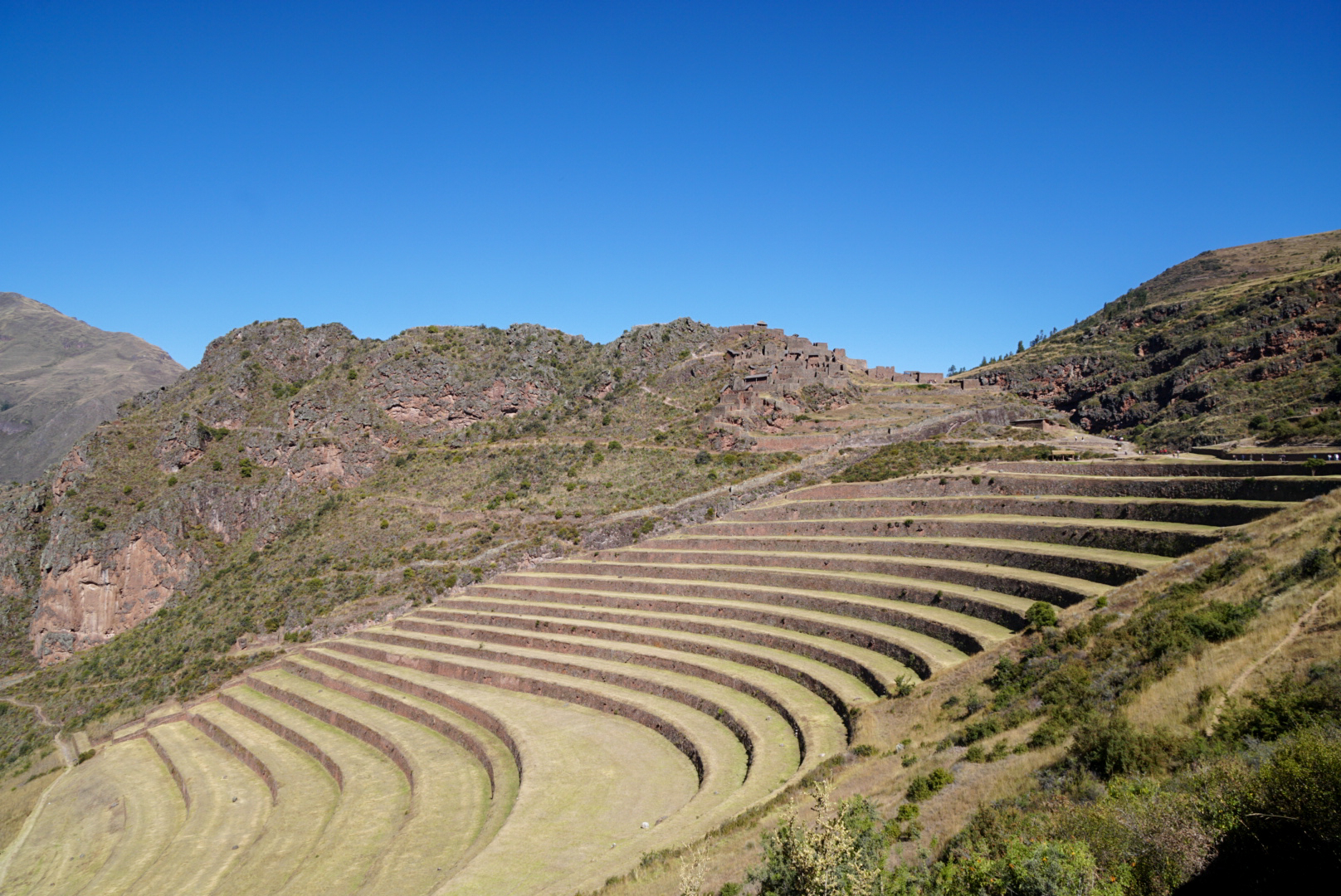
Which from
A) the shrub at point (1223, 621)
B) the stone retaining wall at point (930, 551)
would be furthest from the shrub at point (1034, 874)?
the stone retaining wall at point (930, 551)

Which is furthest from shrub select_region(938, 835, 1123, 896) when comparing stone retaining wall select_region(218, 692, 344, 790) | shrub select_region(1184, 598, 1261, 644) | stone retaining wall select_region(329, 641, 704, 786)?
stone retaining wall select_region(218, 692, 344, 790)

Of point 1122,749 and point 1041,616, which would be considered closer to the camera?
point 1122,749

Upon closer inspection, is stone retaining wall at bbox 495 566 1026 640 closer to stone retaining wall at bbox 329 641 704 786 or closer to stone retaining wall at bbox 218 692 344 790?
stone retaining wall at bbox 329 641 704 786

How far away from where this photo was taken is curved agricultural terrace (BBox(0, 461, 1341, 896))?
15750 millimetres

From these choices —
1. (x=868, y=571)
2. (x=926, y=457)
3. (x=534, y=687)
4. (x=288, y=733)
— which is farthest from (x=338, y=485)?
(x=868, y=571)

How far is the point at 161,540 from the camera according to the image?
45.1m

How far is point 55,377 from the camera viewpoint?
12962 cm

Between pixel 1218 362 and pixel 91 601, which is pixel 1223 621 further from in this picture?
pixel 91 601

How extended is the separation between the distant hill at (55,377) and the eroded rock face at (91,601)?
184ft

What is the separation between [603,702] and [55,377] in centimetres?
16044

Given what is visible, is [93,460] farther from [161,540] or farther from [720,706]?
[720,706]

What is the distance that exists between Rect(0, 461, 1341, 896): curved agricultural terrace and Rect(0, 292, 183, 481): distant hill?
279 ft

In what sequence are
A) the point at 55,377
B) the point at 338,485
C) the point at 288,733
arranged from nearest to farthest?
the point at 288,733, the point at 338,485, the point at 55,377

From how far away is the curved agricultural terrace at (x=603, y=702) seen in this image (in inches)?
620
